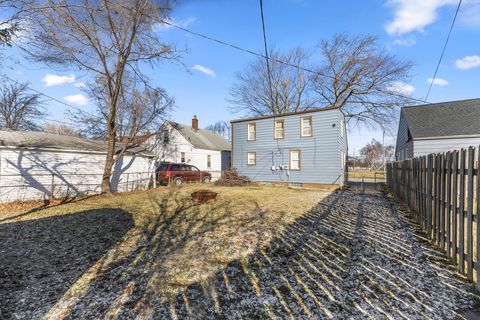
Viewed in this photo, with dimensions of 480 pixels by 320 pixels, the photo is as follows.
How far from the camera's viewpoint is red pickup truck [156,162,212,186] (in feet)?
50.5

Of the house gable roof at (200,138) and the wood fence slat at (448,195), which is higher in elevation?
the house gable roof at (200,138)

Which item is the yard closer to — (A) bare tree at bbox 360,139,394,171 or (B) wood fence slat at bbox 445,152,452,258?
(B) wood fence slat at bbox 445,152,452,258

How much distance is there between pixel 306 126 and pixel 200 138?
46.6 ft

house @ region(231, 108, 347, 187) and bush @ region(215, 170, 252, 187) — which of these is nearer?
house @ region(231, 108, 347, 187)

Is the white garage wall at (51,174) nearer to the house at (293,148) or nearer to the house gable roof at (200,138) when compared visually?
the house at (293,148)

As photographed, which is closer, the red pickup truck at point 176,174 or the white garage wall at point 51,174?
the white garage wall at point 51,174

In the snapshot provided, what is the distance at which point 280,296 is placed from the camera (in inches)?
107

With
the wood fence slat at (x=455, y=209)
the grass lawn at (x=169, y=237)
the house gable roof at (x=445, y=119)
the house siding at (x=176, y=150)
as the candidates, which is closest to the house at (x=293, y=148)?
the house gable roof at (x=445, y=119)

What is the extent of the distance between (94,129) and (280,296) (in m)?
23.0

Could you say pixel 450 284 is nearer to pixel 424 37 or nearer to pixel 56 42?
pixel 424 37

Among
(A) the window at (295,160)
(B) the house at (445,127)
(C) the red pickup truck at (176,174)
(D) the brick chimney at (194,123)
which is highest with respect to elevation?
(D) the brick chimney at (194,123)

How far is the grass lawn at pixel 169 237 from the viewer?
323 cm

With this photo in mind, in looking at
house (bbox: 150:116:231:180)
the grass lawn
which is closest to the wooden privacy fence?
the grass lawn

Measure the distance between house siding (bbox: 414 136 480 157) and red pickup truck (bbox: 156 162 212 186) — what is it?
47.8 feet
